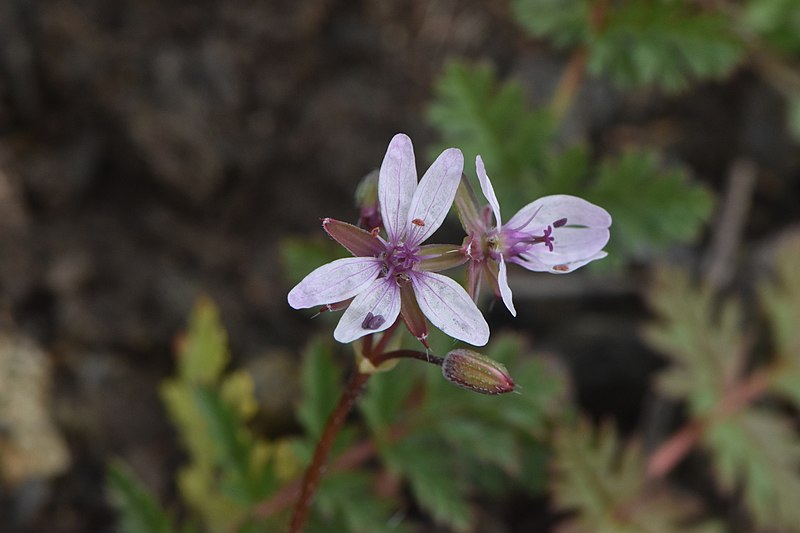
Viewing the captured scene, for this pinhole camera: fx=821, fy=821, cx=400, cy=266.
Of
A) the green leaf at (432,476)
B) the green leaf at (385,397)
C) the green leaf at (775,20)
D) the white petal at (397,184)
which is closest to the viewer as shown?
the white petal at (397,184)

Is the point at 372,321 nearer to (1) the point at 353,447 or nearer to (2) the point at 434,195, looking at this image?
(2) the point at 434,195

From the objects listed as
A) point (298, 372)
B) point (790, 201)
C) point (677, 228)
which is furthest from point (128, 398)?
point (790, 201)

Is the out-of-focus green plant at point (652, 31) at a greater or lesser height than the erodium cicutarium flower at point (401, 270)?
greater

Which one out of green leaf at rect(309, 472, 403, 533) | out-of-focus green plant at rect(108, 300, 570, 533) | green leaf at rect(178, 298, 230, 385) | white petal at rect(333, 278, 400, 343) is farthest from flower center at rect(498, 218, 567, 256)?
→ green leaf at rect(178, 298, 230, 385)

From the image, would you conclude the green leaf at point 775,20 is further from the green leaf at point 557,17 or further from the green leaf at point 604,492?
the green leaf at point 604,492

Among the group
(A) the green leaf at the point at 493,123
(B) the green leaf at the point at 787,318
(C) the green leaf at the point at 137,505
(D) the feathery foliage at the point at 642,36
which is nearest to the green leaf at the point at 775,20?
(D) the feathery foliage at the point at 642,36

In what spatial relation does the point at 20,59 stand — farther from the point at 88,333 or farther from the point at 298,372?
the point at 298,372

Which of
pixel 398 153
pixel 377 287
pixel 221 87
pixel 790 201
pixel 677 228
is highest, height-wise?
pixel 221 87
